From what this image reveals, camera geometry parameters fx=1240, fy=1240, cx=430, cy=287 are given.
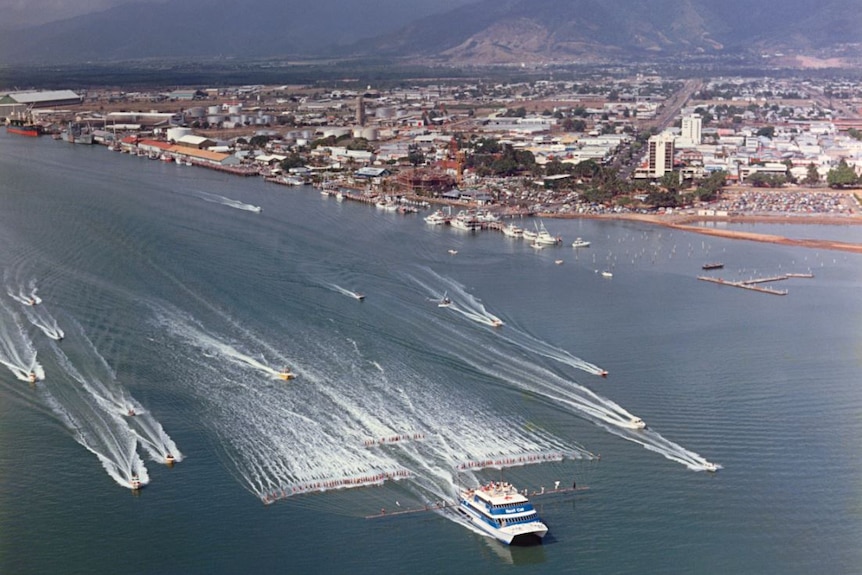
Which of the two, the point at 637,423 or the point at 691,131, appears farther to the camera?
the point at 691,131

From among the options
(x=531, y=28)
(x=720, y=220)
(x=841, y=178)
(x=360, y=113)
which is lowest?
(x=720, y=220)

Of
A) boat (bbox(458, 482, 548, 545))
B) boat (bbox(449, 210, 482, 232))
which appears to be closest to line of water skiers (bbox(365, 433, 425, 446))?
boat (bbox(458, 482, 548, 545))

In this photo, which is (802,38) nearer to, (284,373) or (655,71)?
(655,71)

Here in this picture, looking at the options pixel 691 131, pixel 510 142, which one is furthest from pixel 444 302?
pixel 691 131

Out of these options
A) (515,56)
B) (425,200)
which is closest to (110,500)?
(425,200)

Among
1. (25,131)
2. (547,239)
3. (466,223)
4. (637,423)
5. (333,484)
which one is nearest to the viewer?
(333,484)

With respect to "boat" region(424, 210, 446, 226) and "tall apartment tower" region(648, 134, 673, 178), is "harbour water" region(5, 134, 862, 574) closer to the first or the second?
"boat" region(424, 210, 446, 226)

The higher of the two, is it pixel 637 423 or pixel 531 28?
pixel 531 28

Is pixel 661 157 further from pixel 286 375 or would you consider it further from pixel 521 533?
pixel 521 533
